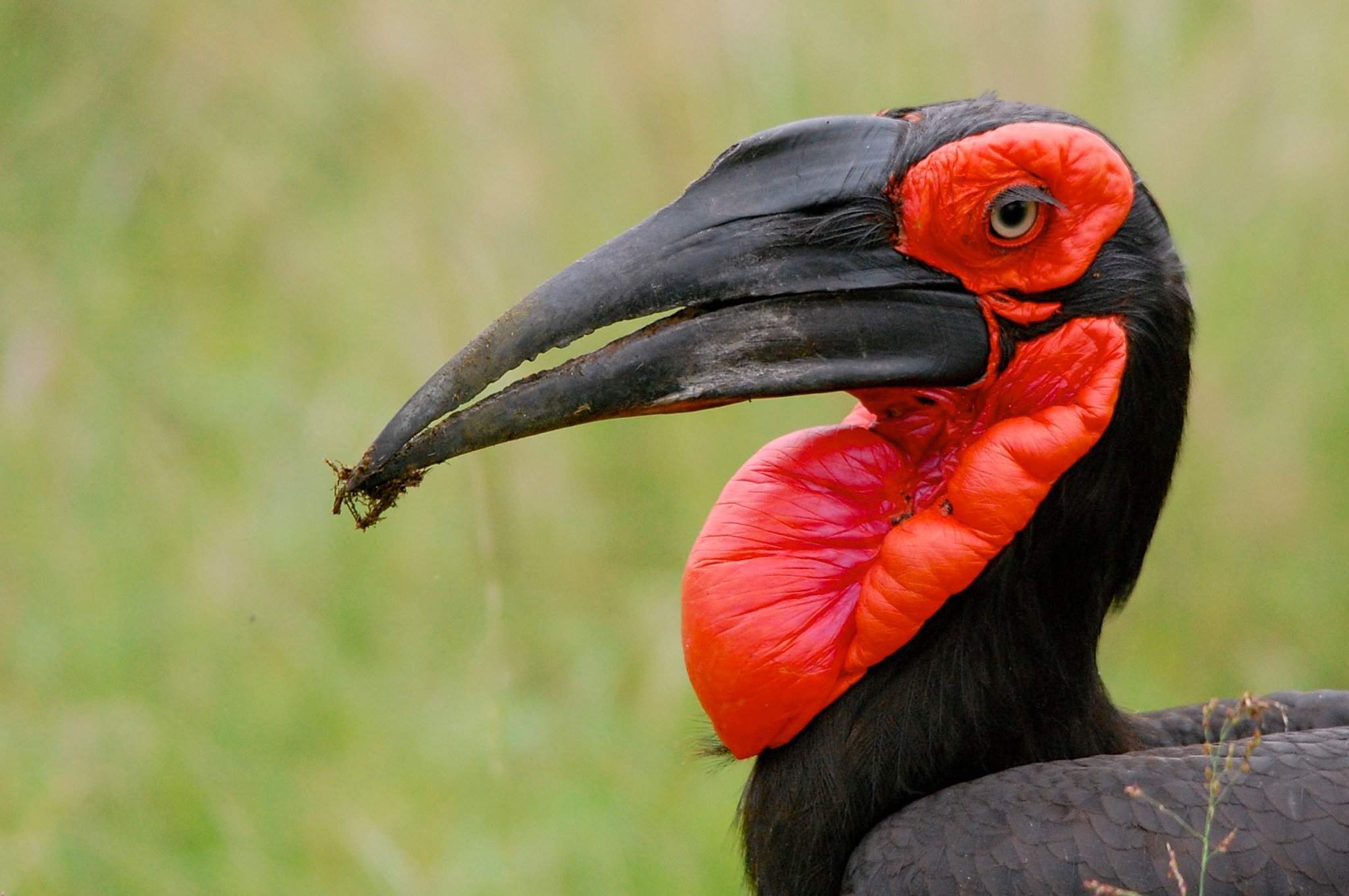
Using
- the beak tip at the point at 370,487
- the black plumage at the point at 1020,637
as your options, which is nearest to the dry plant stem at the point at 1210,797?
the black plumage at the point at 1020,637

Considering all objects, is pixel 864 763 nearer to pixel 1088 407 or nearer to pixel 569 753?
pixel 1088 407

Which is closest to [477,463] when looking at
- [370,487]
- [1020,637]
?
[370,487]

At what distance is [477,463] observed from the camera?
12.4ft

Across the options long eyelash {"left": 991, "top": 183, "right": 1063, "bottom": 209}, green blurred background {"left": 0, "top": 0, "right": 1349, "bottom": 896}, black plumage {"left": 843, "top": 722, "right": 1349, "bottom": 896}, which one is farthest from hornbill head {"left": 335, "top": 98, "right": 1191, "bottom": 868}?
green blurred background {"left": 0, "top": 0, "right": 1349, "bottom": 896}

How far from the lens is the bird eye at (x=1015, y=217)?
94.3 inches

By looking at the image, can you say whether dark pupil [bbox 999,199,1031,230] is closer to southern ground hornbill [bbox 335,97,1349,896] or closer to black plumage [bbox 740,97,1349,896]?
southern ground hornbill [bbox 335,97,1349,896]

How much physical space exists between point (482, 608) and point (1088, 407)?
2.17m

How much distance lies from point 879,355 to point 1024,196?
29cm

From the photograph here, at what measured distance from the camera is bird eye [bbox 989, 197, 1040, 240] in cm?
239

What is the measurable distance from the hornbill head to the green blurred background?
41.5 inches

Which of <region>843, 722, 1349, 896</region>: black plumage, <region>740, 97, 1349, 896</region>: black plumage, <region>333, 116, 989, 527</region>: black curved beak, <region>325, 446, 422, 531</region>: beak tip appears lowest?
<region>843, 722, 1349, 896</region>: black plumage

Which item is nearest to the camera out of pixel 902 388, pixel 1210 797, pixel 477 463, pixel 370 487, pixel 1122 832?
A: pixel 1210 797

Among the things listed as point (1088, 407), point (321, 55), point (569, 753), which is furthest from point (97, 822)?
point (321, 55)

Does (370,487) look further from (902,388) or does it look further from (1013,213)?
(1013,213)
